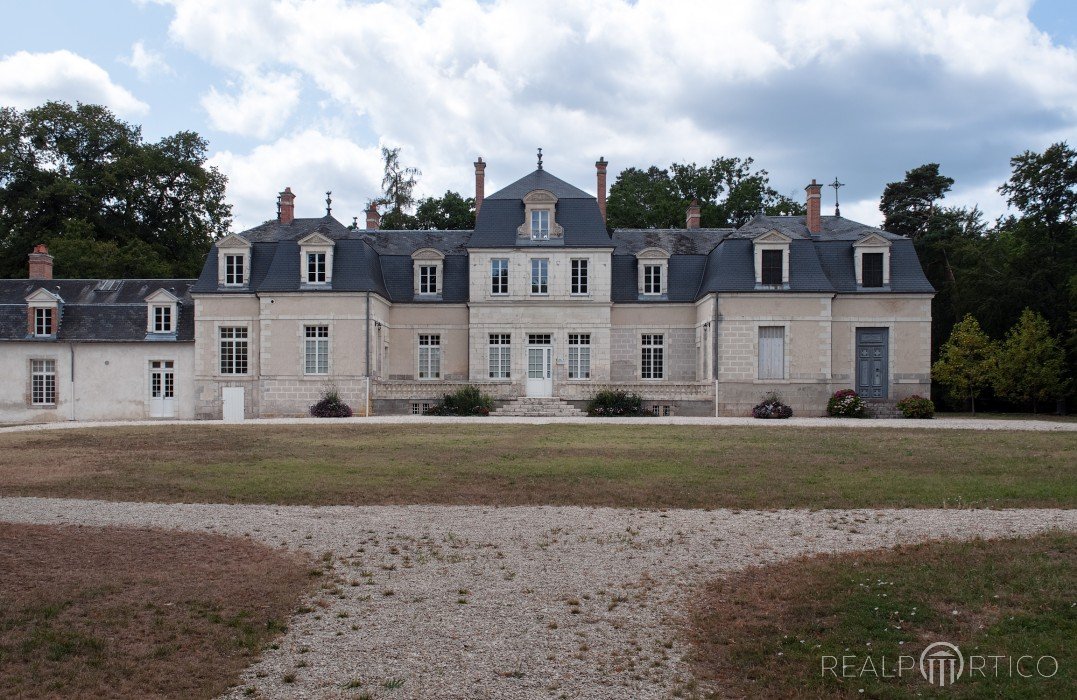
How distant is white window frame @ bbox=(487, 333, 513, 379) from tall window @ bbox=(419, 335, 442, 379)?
2.27 metres

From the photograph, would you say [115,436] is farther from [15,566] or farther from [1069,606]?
[1069,606]

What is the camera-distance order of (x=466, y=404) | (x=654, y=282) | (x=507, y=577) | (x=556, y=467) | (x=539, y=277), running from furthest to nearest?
(x=654, y=282)
(x=539, y=277)
(x=466, y=404)
(x=556, y=467)
(x=507, y=577)

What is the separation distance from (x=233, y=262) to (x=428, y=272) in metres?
7.26

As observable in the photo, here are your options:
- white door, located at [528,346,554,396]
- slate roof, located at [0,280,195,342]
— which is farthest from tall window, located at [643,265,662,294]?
slate roof, located at [0,280,195,342]

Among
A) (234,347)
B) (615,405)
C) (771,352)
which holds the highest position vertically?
(234,347)

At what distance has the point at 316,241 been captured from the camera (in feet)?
102

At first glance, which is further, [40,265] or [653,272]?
[40,265]

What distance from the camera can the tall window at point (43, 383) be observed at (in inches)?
1247

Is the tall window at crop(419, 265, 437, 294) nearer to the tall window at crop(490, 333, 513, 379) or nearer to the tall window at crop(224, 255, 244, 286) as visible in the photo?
the tall window at crop(490, 333, 513, 379)

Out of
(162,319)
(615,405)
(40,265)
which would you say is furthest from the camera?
(40,265)

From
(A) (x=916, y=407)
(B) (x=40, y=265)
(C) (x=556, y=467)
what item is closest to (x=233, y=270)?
(B) (x=40, y=265)

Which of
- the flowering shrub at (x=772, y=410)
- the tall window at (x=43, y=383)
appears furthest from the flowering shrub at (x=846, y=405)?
the tall window at (x=43, y=383)

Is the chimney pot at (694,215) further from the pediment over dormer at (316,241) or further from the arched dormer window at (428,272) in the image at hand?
the pediment over dormer at (316,241)

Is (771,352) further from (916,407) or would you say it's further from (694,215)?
(694,215)
